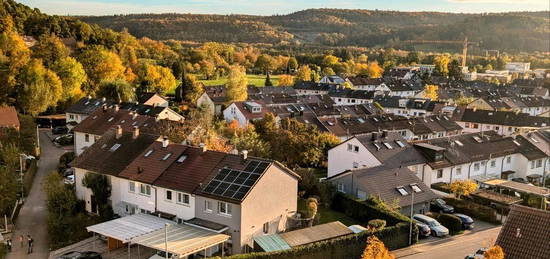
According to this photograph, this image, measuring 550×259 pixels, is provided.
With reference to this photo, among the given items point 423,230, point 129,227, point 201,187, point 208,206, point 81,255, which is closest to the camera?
point 81,255

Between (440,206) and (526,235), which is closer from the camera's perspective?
(526,235)

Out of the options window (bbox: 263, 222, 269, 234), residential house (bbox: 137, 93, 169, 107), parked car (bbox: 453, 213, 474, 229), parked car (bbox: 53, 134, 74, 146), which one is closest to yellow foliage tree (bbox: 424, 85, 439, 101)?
residential house (bbox: 137, 93, 169, 107)

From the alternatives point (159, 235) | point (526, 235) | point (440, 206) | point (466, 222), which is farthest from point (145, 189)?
point (526, 235)

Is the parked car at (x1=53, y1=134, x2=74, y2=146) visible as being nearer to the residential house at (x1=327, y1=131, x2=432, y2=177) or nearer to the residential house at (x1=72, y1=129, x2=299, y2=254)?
the residential house at (x1=72, y1=129, x2=299, y2=254)

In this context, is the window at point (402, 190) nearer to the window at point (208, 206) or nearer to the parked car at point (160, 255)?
the window at point (208, 206)

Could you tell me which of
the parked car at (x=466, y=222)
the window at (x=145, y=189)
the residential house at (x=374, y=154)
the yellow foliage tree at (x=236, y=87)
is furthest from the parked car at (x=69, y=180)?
the yellow foliage tree at (x=236, y=87)

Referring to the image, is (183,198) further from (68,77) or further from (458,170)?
(68,77)

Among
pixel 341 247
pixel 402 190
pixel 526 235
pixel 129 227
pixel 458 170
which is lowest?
pixel 341 247
